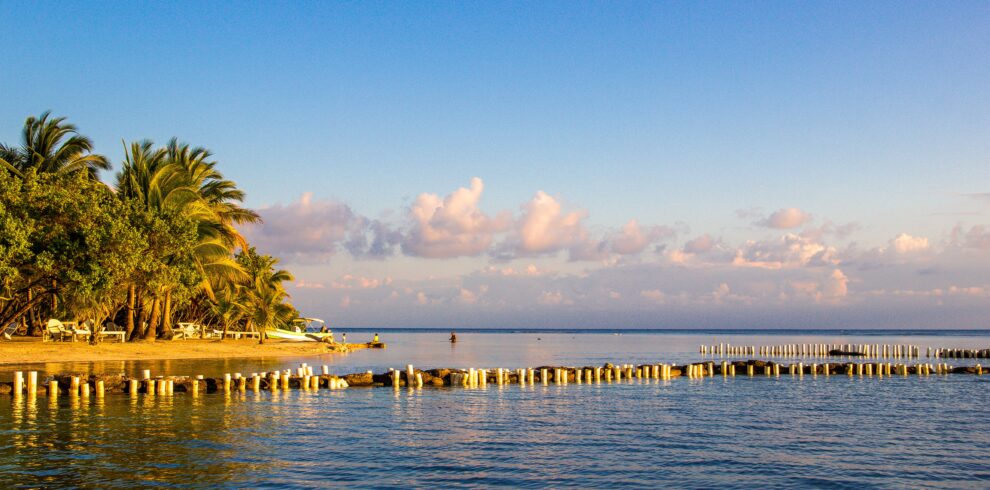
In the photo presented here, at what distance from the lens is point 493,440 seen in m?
22.3

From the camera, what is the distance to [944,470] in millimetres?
18922

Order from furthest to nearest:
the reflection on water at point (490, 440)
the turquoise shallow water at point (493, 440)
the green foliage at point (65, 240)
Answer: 1. the green foliage at point (65, 240)
2. the reflection on water at point (490, 440)
3. the turquoise shallow water at point (493, 440)

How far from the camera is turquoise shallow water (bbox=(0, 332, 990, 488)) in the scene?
1730 cm

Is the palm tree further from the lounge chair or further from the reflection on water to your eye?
the reflection on water

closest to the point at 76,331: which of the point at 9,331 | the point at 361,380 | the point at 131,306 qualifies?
the point at 131,306

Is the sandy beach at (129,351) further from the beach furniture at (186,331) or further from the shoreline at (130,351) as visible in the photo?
the beach furniture at (186,331)

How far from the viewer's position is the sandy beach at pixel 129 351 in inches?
1734

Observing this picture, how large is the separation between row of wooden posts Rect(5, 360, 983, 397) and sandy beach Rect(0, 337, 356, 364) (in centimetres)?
970

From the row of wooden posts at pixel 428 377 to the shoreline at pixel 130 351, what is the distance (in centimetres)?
960

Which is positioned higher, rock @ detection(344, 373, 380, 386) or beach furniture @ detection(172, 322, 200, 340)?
beach furniture @ detection(172, 322, 200, 340)

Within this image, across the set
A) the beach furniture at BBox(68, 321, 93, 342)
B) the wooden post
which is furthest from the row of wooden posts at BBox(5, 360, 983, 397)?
the beach furniture at BBox(68, 321, 93, 342)

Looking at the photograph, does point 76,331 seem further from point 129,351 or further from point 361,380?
point 361,380

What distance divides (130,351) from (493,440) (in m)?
36.0

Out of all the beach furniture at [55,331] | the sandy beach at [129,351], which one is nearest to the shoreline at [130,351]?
the sandy beach at [129,351]
